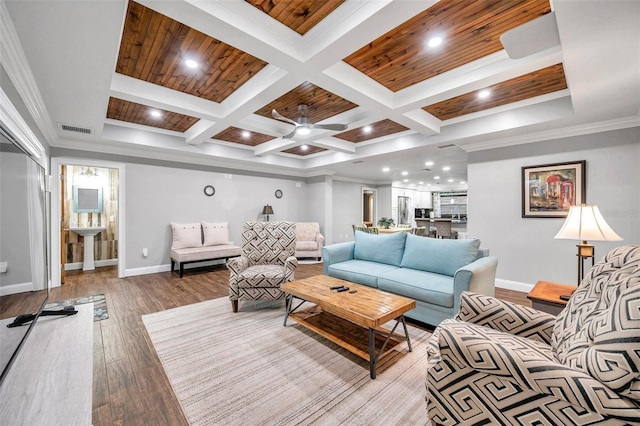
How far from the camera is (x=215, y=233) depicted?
5.65 metres

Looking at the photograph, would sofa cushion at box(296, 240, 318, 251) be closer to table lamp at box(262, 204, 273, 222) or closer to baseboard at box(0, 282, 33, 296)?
table lamp at box(262, 204, 273, 222)

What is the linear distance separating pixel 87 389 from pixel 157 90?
295cm

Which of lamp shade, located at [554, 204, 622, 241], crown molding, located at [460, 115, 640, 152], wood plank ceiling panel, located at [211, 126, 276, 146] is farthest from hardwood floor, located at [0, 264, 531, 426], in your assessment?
wood plank ceiling panel, located at [211, 126, 276, 146]

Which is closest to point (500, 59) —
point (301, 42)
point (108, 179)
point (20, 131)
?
point (301, 42)

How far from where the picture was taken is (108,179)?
5879 mm

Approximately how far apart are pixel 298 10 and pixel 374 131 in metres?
3.03

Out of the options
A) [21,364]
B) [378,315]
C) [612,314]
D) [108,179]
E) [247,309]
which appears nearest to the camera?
[612,314]

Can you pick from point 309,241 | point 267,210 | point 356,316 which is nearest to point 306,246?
point 309,241

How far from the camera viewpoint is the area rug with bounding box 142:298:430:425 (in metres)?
1.58

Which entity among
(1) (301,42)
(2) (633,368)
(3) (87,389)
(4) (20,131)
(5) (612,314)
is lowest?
(3) (87,389)

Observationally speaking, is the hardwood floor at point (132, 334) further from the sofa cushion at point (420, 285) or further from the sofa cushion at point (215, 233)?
the sofa cushion at point (420, 285)

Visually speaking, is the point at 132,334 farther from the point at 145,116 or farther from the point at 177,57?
the point at 145,116

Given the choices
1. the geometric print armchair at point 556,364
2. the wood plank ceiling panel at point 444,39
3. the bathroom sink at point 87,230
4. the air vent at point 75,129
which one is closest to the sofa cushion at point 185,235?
the bathroom sink at point 87,230

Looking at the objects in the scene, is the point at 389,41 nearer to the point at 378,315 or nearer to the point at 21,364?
the point at 378,315
